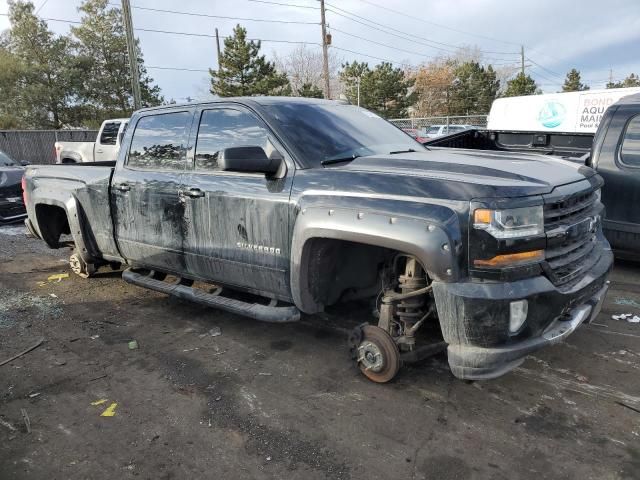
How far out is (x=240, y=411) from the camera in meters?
3.11

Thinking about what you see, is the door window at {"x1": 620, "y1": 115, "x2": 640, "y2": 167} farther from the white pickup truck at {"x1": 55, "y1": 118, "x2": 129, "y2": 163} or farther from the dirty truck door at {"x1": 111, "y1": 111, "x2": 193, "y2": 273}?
the white pickup truck at {"x1": 55, "y1": 118, "x2": 129, "y2": 163}

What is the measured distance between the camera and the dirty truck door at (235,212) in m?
3.51

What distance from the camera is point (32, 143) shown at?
22328 millimetres

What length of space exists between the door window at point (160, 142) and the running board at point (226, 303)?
40.7 inches

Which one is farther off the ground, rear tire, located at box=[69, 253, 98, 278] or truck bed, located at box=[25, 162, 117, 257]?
truck bed, located at box=[25, 162, 117, 257]

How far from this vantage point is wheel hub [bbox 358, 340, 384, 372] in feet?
10.7

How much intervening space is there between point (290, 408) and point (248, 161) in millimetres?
1591

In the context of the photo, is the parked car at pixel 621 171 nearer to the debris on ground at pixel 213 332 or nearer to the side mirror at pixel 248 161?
the side mirror at pixel 248 161

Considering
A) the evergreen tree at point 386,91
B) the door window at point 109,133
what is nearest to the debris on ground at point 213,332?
the door window at point 109,133

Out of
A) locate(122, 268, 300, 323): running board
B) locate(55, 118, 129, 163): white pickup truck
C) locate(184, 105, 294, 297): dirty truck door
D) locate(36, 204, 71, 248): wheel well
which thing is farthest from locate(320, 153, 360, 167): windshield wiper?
locate(55, 118, 129, 163): white pickup truck

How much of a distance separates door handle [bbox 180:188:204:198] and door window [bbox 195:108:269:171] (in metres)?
0.19

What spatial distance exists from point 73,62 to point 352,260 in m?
35.9

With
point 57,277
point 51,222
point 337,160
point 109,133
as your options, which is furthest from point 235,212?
point 109,133

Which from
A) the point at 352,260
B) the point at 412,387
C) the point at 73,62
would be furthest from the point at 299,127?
the point at 73,62
